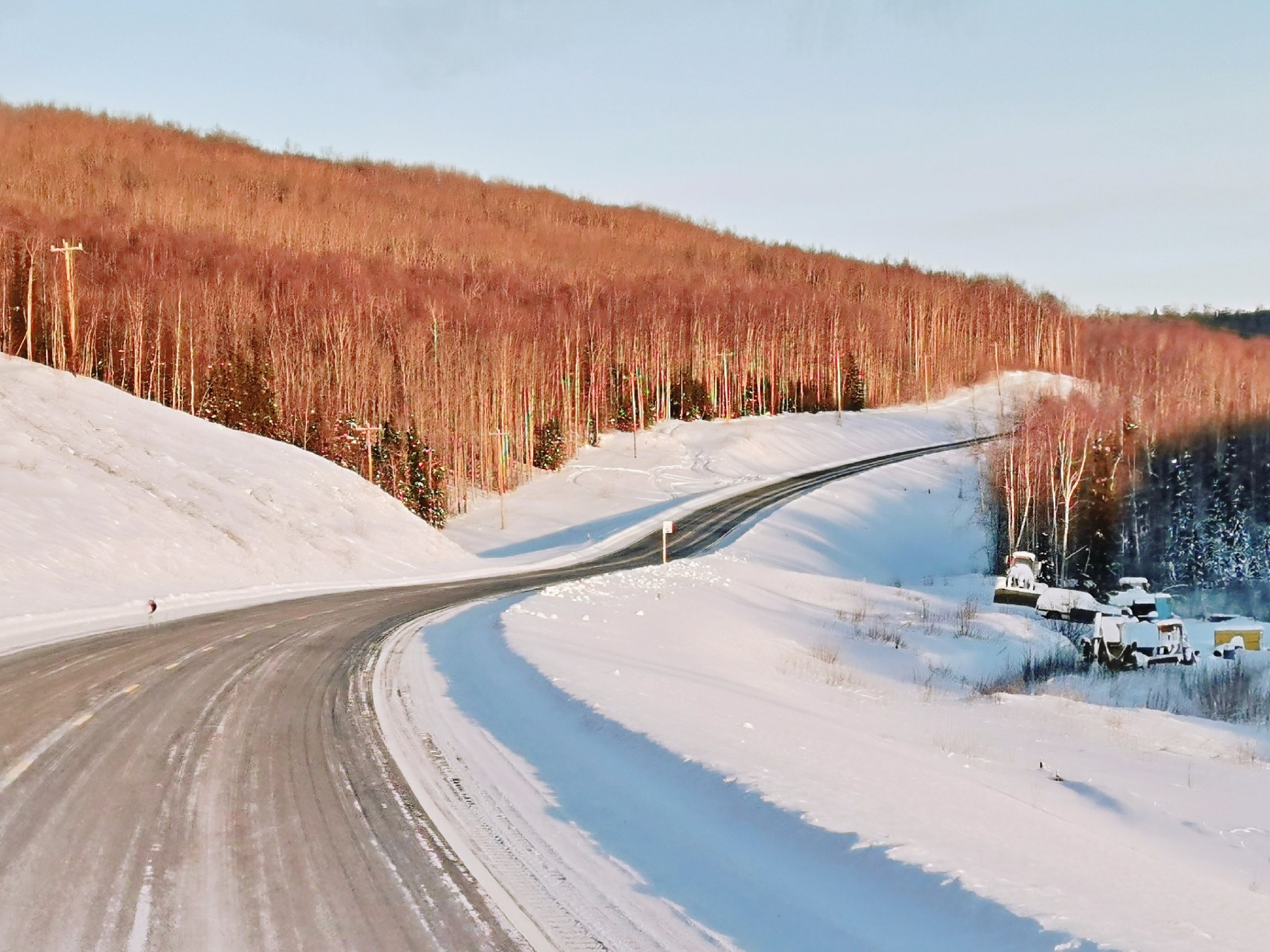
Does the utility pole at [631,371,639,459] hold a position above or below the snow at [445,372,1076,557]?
above

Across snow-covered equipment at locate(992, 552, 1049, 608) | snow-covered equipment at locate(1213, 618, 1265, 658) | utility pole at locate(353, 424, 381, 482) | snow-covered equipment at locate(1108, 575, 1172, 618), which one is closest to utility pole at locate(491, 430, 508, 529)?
utility pole at locate(353, 424, 381, 482)

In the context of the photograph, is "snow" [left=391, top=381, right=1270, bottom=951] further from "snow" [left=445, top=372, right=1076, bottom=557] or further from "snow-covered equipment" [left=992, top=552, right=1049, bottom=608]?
"snow" [left=445, top=372, right=1076, bottom=557]

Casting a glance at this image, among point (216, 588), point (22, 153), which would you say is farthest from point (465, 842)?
point (22, 153)

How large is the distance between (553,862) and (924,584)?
4781 cm

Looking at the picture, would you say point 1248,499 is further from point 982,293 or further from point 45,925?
point 982,293

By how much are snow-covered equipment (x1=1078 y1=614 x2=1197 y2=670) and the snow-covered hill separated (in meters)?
25.2

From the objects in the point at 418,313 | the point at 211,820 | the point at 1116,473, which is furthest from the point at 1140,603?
the point at 418,313

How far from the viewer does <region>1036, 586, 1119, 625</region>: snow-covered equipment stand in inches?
1601

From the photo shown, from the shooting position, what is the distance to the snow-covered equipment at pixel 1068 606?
40656 millimetres

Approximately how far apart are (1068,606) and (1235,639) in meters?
7.07

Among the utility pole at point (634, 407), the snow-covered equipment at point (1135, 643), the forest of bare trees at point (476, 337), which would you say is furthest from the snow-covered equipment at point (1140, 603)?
the utility pole at point (634, 407)

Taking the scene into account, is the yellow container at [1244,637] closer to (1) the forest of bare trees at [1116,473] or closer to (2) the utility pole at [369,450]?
(1) the forest of bare trees at [1116,473]

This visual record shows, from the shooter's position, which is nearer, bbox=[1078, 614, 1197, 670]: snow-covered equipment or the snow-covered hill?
the snow-covered hill

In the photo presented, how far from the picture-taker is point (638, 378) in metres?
94.8
